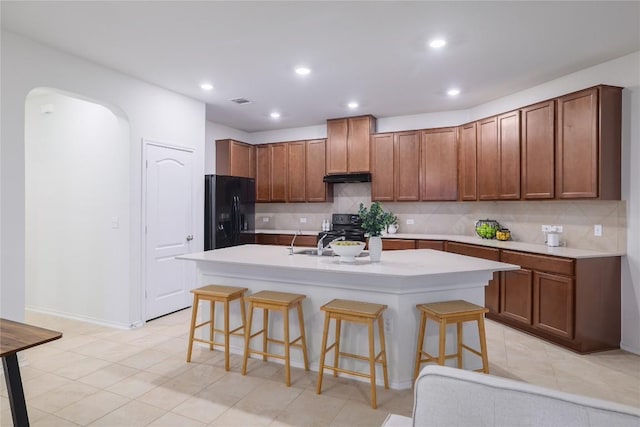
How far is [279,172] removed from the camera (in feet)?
20.7

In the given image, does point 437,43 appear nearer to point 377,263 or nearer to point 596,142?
point 596,142

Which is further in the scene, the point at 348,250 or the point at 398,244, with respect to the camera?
the point at 398,244

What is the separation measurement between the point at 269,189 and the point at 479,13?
442cm

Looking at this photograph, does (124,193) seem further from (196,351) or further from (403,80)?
(403,80)

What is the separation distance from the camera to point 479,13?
2598mm

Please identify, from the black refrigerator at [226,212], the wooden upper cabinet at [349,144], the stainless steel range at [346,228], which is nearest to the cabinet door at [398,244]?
the stainless steel range at [346,228]

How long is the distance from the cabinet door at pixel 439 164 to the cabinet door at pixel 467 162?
0.28 ft

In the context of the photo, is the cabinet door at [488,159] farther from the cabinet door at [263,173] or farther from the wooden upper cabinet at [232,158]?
the wooden upper cabinet at [232,158]

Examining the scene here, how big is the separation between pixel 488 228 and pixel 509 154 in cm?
99

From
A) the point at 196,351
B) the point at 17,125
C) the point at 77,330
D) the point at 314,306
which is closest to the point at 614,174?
the point at 314,306

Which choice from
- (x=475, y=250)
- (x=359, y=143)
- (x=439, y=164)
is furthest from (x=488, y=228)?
(x=359, y=143)

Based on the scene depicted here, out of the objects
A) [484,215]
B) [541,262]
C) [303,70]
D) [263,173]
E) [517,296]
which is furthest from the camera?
[263,173]

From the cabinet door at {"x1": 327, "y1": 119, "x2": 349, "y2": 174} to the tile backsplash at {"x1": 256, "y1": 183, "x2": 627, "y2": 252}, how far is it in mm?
508

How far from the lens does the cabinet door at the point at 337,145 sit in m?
5.64
